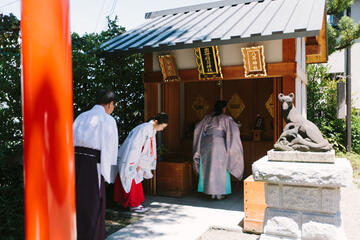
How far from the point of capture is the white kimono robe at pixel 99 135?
3980 mm

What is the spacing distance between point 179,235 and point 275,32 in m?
3.58

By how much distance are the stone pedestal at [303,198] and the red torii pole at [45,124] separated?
3189 millimetres

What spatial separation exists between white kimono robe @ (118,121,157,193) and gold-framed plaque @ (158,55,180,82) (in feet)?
5.15

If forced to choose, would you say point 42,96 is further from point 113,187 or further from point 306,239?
point 113,187

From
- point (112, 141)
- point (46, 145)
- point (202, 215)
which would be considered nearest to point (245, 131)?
point (202, 215)

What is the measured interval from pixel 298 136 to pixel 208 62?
9.79ft

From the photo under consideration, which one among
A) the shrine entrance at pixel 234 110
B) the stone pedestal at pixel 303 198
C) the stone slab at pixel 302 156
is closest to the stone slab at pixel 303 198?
the stone pedestal at pixel 303 198

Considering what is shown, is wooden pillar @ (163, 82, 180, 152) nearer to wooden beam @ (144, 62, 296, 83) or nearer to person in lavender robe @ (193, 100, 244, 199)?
wooden beam @ (144, 62, 296, 83)

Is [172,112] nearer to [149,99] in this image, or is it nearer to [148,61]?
[149,99]

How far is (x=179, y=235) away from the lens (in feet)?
15.6

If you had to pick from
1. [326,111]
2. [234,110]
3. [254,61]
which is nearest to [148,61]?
[254,61]

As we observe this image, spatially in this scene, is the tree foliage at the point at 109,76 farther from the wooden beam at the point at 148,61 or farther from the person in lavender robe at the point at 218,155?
the person in lavender robe at the point at 218,155

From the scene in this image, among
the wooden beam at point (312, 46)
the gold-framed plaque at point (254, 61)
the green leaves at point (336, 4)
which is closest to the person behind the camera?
the gold-framed plaque at point (254, 61)

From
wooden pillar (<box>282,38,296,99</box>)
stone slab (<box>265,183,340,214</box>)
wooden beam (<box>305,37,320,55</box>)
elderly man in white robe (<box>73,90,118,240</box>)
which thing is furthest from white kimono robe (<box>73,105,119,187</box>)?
wooden beam (<box>305,37,320,55</box>)
